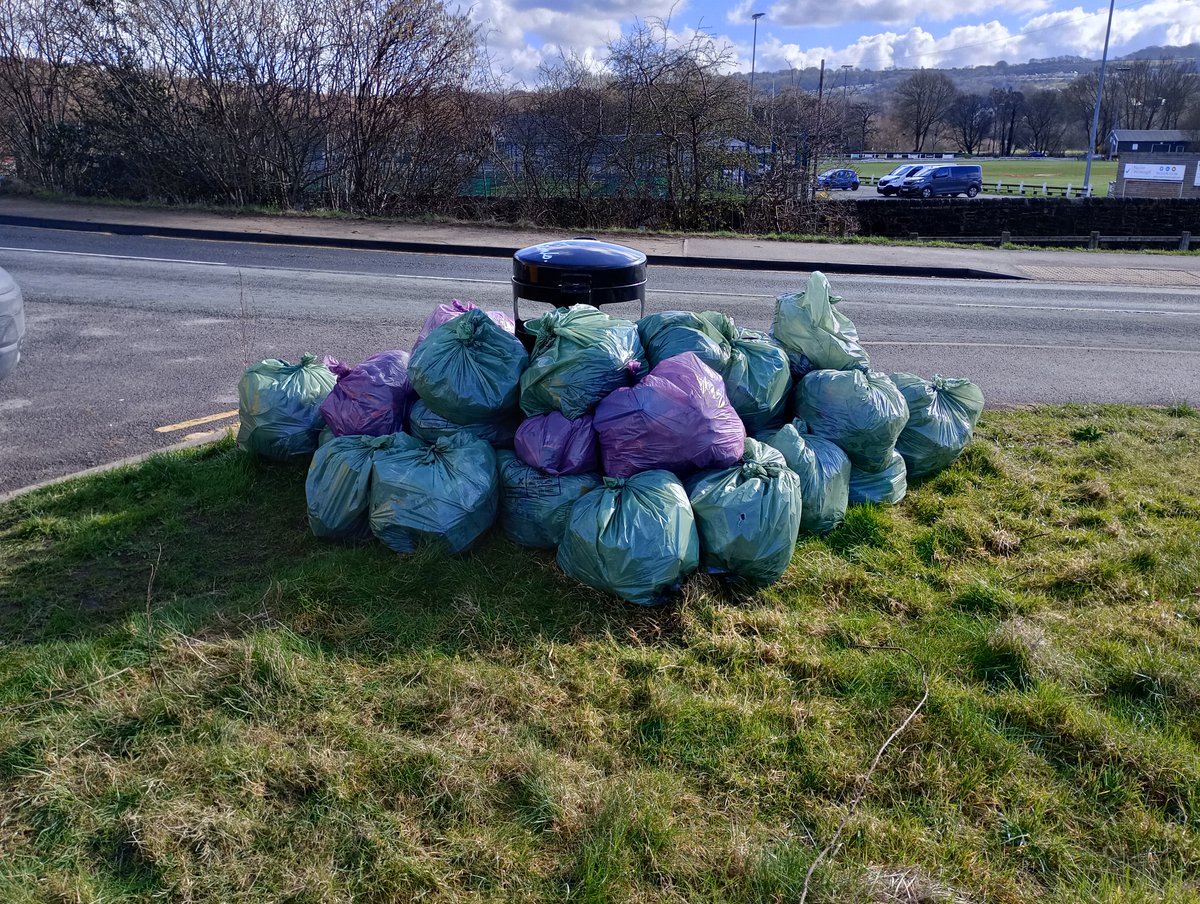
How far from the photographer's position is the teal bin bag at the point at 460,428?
12.7 feet

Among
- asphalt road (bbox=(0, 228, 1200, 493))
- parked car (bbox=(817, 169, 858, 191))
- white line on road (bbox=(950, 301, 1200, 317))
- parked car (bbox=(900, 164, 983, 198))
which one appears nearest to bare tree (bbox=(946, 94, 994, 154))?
parked car (bbox=(900, 164, 983, 198))

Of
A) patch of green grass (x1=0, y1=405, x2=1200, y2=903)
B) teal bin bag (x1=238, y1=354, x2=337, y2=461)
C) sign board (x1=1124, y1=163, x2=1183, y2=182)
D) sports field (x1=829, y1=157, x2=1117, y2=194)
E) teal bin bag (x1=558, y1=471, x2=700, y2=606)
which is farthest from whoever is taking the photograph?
sports field (x1=829, y1=157, x2=1117, y2=194)

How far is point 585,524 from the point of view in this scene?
325 cm

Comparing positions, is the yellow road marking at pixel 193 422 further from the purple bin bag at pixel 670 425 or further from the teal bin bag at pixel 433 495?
the purple bin bag at pixel 670 425

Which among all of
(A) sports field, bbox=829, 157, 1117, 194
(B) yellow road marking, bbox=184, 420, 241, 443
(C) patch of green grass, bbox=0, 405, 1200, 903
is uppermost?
(A) sports field, bbox=829, 157, 1117, 194

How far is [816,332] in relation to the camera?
4.39m

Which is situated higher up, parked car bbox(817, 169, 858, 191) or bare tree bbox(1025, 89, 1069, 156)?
bare tree bbox(1025, 89, 1069, 156)

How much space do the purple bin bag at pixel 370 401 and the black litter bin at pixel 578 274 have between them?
25.3 inches

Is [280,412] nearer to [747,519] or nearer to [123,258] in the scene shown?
[747,519]

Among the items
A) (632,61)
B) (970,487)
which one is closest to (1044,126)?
(632,61)

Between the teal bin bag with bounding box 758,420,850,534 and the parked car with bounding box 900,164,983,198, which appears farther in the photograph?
the parked car with bounding box 900,164,983,198

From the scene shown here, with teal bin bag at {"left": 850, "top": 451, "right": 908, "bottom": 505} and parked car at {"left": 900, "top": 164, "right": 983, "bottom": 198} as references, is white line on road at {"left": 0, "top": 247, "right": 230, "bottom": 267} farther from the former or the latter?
parked car at {"left": 900, "top": 164, "right": 983, "bottom": 198}

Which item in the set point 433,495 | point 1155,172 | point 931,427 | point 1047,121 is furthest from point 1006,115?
point 433,495

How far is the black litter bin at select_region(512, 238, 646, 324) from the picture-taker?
417cm
